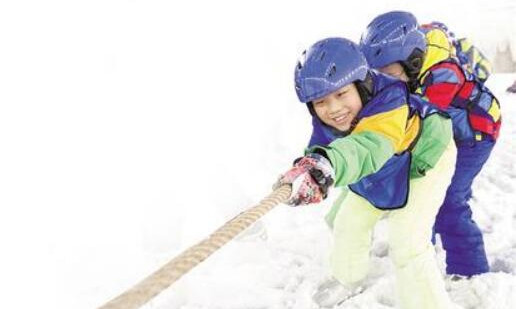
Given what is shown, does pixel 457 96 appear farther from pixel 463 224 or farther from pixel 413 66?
pixel 463 224

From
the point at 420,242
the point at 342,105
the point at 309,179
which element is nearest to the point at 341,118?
the point at 342,105

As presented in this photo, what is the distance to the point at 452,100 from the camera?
3.25m

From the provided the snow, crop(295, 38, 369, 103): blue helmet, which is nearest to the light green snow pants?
the snow

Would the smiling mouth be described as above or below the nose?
below

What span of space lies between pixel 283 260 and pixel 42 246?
1920 millimetres

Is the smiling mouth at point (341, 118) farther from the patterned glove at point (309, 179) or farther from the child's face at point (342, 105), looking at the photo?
the patterned glove at point (309, 179)

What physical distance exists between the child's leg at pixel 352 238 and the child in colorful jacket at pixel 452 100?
1.85 ft

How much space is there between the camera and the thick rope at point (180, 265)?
103 cm

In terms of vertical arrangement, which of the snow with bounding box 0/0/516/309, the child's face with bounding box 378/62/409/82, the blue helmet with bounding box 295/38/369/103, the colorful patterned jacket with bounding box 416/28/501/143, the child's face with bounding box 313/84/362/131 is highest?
the blue helmet with bounding box 295/38/369/103

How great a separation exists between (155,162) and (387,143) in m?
3.93

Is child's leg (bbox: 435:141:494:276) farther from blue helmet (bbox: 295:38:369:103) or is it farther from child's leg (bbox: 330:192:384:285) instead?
blue helmet (bbox: 295:38:369:103)

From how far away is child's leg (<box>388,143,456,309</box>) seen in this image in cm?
255

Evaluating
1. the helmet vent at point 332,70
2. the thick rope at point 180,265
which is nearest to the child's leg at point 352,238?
the helmet vent at point 332,70

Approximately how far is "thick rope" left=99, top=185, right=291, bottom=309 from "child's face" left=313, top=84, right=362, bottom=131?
0.86 metres
